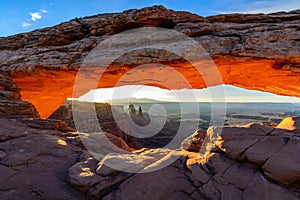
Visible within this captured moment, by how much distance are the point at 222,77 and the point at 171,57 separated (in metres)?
4.65

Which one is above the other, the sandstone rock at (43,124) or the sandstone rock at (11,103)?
the sandstone rock at (11,103)

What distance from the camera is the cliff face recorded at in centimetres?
1052

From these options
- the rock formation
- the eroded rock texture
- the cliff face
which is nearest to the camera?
the eroded rock texture

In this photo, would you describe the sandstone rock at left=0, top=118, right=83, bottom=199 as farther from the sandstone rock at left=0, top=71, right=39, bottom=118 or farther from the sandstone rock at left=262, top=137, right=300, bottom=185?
the sandstone rock at left=262, top=137, right=300, bottom=185

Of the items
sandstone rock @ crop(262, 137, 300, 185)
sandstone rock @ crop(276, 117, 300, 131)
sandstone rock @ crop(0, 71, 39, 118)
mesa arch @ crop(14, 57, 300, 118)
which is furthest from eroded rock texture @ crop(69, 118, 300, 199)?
sandstone rock @ crop(0, 71, 39, 118)

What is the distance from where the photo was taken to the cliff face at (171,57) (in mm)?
10516

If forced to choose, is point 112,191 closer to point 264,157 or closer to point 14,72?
point 264,157

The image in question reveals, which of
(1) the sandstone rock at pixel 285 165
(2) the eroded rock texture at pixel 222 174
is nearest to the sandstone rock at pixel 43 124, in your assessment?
(2) the eroded rock texture at pixel 222 174

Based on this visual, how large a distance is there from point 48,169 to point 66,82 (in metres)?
9.96

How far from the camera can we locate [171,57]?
456 inches

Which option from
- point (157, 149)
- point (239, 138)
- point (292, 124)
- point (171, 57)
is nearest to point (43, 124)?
point (157, 149)

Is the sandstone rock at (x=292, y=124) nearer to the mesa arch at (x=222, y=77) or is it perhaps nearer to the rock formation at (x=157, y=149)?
the rock formation at (x=157, y=149)

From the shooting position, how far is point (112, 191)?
5844 mm

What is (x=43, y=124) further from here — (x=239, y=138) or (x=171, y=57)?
(x=239, y=138)
